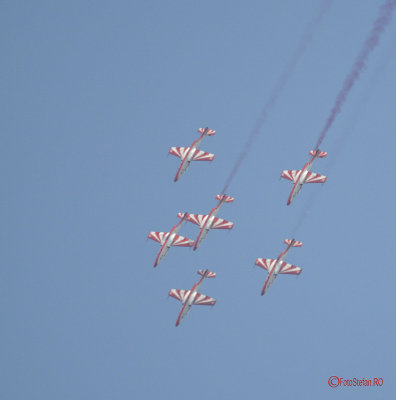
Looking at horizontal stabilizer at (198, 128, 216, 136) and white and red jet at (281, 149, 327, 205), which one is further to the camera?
horizontal stabilizer at (198, 128, 216, 136)

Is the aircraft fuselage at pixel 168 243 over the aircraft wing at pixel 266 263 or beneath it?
beneath

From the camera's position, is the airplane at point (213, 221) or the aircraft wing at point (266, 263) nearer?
the airplane at point (213, 221)

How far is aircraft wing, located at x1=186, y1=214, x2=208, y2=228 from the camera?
99688mm

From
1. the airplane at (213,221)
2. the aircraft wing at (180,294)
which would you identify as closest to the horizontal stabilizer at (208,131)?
the airplane at (213,221)

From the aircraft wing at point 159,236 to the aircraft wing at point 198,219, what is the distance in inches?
98.2

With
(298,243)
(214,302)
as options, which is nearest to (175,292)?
(214,302)

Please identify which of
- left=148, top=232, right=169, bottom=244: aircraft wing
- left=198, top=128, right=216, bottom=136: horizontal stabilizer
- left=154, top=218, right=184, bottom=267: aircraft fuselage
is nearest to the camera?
left=154, top=218, right=184, bottom=267: aircraft fuselage

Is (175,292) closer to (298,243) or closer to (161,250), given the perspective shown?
(161,250)

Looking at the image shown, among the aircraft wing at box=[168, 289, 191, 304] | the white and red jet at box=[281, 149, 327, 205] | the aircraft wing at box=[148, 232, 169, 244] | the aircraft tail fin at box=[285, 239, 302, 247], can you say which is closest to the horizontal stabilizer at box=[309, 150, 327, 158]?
the white and red jet at box=[281, 149, 327, 205]

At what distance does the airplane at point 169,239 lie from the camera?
101188mm

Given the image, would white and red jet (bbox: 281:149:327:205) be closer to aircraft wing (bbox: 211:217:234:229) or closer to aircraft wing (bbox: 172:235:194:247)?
aircraft wing (bbox: 211:217:234:229)

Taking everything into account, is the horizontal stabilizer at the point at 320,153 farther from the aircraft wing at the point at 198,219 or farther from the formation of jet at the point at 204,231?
the aircraft wing at the point at 198,219

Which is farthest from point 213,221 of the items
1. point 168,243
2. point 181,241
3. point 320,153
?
point 320,153

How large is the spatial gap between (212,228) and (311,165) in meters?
8.44
